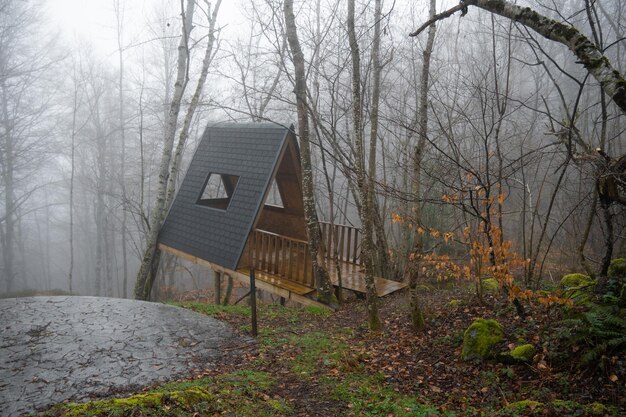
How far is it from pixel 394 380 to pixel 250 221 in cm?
490

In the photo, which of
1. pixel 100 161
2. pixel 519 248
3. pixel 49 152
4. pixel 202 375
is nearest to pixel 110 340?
pixel 202 375

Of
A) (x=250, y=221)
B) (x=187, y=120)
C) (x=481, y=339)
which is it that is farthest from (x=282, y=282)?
(x=187, y=120)

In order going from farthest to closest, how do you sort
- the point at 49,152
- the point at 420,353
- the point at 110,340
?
the point at 49,152 < the point at 110,340 < the point at 420,353

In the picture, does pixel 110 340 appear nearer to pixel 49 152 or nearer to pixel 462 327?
pixel 462 327

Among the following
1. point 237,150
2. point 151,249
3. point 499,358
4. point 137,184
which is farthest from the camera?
point 137,184

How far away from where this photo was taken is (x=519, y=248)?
13328 mm

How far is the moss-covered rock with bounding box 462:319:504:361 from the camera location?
15.7ft

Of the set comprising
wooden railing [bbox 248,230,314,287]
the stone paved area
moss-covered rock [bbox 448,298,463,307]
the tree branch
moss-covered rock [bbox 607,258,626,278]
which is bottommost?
the stone paved area

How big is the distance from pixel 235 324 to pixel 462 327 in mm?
3947

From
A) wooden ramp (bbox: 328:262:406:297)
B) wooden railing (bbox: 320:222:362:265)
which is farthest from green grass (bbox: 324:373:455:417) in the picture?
wooden railing (bbox: 320:222:362:265)

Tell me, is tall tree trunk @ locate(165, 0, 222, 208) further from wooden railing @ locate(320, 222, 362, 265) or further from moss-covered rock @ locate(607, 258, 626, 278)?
moss-covered rock @ locate(607, 258, 626, 278)

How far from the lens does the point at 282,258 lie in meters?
8.97

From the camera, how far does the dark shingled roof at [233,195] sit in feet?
29.0

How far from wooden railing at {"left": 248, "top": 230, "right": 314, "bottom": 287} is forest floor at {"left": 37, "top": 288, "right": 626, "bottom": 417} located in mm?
1951
